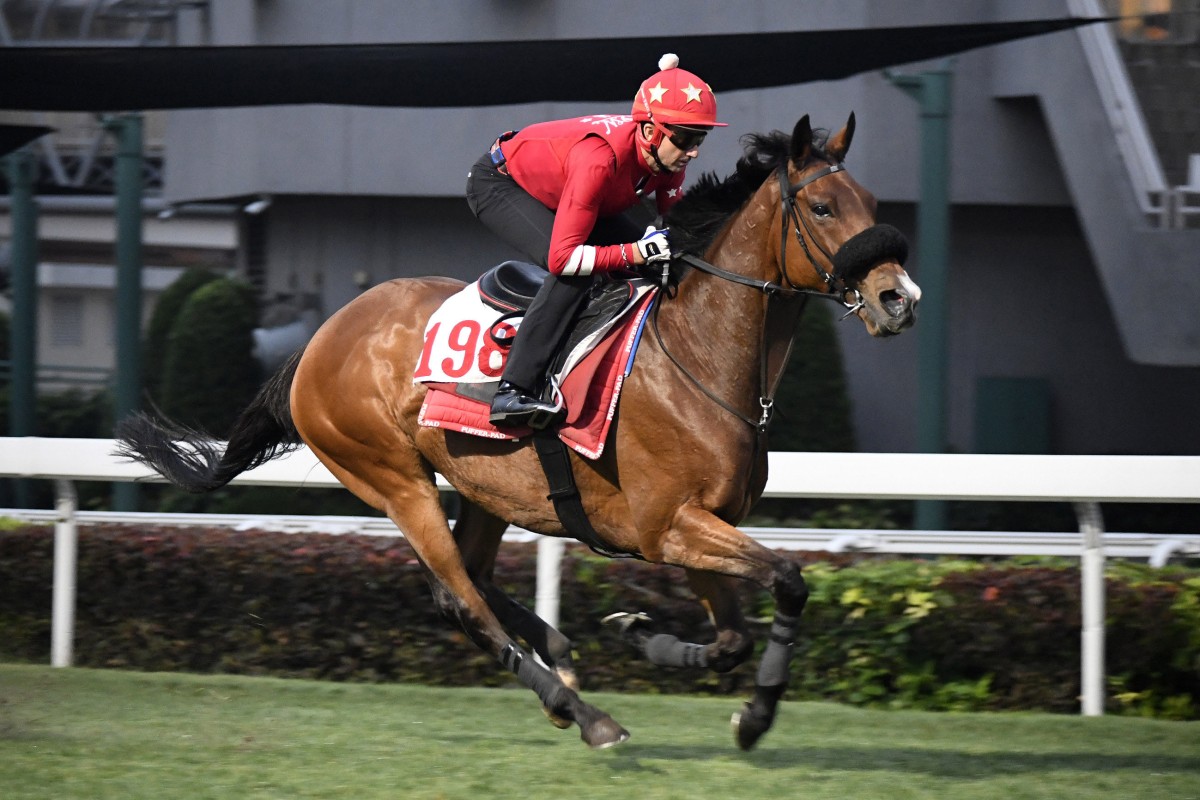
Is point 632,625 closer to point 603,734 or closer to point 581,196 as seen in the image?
point 603,734

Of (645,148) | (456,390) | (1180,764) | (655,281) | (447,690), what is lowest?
(447,690)

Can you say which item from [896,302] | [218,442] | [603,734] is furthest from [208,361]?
[896,302]

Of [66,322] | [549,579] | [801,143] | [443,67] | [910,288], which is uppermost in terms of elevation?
[443,67]

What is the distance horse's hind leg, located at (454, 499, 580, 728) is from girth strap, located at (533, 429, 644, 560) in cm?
42

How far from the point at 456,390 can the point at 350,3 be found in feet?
24.9

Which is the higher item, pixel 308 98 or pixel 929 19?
pixel 929 19

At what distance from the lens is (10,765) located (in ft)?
14.0

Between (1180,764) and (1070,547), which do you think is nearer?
(1180,764)

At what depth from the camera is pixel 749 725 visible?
162 inches

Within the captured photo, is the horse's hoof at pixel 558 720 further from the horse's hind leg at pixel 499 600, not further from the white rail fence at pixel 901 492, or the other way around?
the white rail fence at pixel 901 492

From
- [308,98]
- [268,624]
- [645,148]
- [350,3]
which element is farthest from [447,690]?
[350,3]

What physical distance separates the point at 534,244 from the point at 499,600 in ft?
3.93

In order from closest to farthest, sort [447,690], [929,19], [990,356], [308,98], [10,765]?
1. [10,765]
2. [447,690]
3. [308,98]
4. [929,19]
5. [990,356]

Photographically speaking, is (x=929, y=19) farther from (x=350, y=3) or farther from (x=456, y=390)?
(x=456, y=390)
